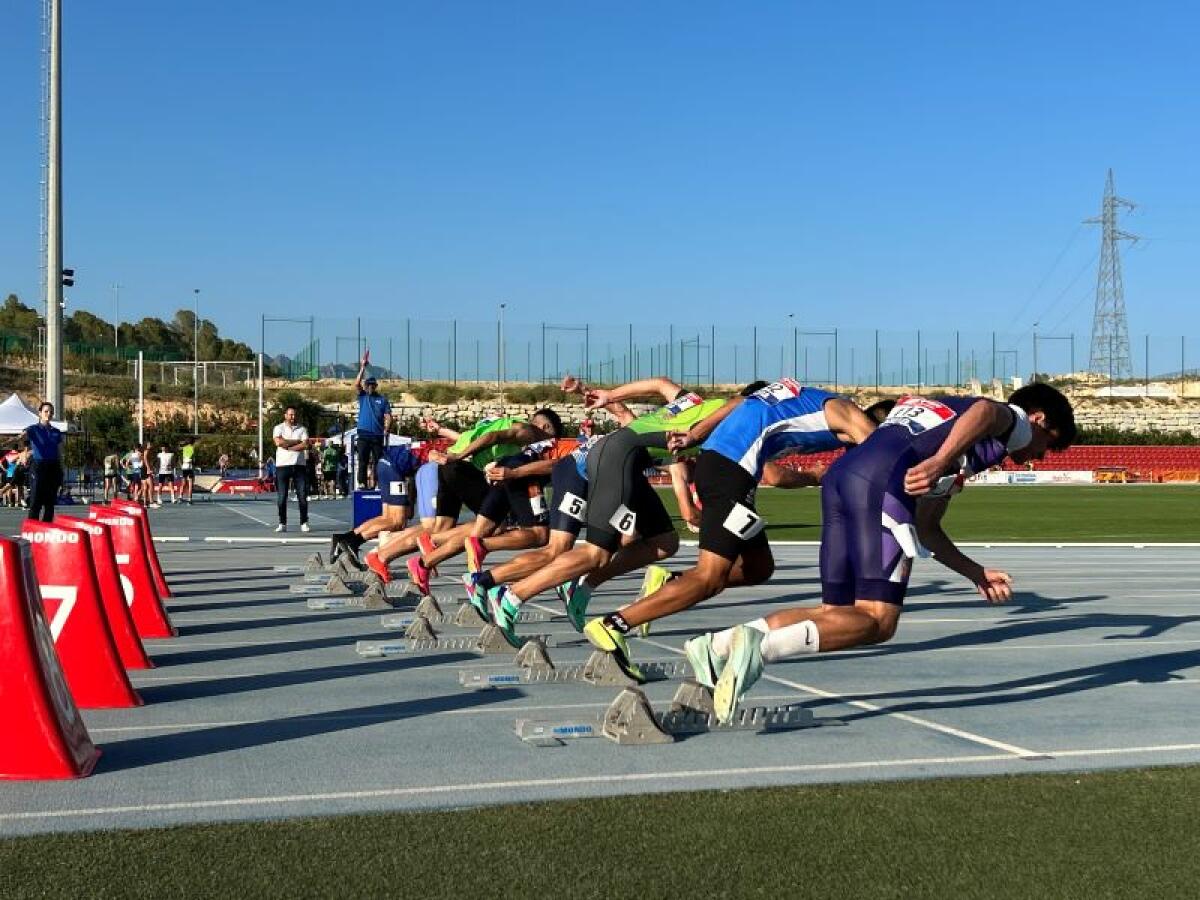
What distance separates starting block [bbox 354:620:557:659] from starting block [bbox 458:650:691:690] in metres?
0.80

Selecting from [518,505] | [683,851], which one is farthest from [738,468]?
[518,505]

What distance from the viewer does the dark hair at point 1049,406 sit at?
722cm

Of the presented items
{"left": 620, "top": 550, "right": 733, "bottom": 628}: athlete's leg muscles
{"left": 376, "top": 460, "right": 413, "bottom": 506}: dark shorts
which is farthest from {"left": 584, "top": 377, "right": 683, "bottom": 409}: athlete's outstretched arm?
{"left": 376, "top": 460, "right": 413, "bottom": 506}: dark shorts

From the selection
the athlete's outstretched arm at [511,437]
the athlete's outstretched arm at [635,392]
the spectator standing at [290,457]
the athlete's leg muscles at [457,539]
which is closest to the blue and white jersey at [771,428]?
the athlete's outstretched arm at [635,392]

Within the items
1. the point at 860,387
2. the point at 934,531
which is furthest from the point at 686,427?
the point at 860,387

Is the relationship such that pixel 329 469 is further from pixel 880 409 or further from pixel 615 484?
pixel 880 409

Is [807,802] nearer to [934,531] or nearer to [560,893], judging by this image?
[560,893]

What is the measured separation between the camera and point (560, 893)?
4445 mm

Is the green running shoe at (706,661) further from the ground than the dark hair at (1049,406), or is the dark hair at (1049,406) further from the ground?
the dark hair at (1049,406)

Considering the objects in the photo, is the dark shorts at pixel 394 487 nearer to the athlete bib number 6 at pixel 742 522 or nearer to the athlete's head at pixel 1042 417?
the athlete bib number 6 at pixel 742 522

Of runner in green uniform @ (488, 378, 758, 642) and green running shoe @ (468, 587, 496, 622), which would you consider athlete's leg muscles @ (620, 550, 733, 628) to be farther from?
green running shoe @ (468, 587, 496, 622)

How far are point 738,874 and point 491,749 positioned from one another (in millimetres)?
2160

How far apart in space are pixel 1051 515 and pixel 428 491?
76.9 feet

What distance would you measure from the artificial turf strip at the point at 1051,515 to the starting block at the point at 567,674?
1615 cm
